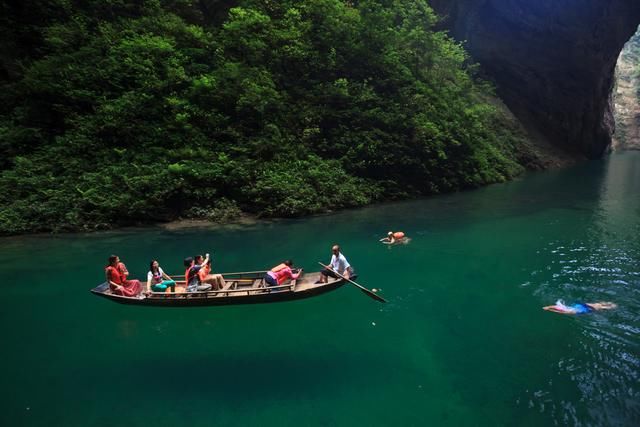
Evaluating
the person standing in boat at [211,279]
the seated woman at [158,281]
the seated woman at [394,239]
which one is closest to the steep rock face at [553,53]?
the seated woman at [394,239]

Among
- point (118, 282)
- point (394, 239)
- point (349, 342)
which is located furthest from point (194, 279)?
point (394, 239)

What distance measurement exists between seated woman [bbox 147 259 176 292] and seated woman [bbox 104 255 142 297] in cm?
37

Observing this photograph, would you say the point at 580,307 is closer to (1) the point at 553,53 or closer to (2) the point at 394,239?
(2) the point at 394,239

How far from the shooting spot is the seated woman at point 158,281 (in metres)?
11.7

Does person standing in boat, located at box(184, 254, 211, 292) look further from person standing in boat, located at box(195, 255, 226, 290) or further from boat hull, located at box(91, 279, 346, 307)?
boat hull, located at box(91, 279, 346, 307)

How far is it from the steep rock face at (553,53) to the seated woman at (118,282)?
4038 cm

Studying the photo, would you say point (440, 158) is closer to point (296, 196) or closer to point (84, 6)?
point (296, 196)

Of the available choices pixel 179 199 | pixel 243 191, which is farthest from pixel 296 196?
pixel 179 199

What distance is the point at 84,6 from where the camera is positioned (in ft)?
83.1

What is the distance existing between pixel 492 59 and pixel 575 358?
4515 centimetres

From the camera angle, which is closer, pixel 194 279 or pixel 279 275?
pixel 194 279

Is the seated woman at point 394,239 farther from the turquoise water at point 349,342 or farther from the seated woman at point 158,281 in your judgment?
the seated woman at point 158,281

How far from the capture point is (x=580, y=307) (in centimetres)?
1057

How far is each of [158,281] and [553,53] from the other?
47.6 meters
